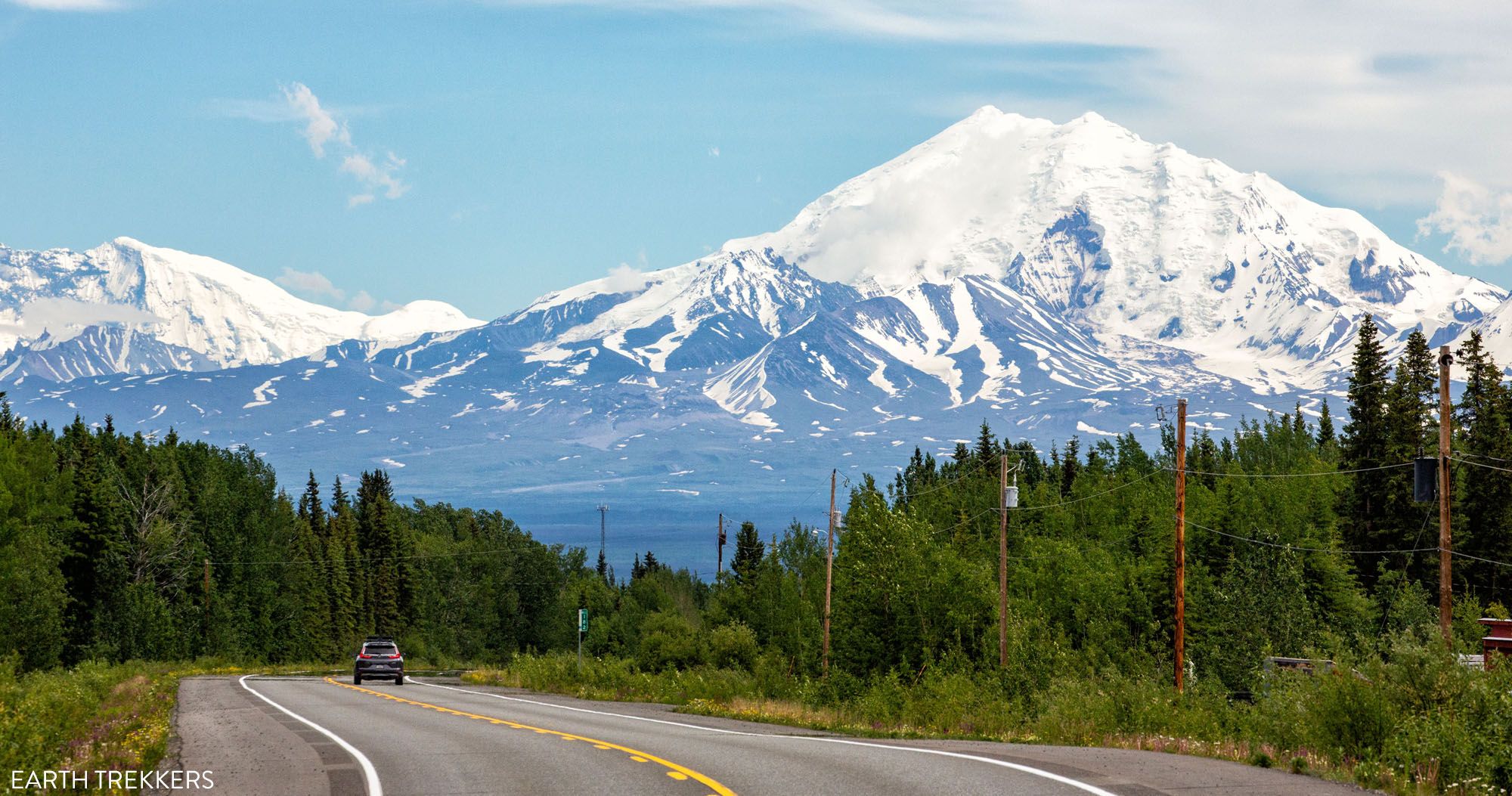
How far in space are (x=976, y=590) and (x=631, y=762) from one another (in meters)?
35.7

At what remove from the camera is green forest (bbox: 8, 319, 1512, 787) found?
23969 millimetres

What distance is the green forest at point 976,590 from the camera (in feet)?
78.6

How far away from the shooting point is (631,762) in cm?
1806

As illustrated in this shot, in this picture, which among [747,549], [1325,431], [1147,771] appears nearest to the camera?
[1147,771]

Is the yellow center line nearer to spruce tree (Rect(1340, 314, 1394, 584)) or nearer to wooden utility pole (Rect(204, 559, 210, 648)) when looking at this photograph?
spruce tree (Rect(1340, 314, 1394, 584))

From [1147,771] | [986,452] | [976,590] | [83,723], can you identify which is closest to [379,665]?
[976,590]

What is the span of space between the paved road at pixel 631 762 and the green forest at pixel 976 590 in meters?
2.46

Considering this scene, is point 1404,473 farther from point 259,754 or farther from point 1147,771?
point 259,754

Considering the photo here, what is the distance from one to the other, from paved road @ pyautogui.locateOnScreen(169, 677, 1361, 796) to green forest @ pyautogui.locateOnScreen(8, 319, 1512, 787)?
2.46 meters

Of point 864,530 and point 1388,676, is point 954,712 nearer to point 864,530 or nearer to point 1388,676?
point 1388,676

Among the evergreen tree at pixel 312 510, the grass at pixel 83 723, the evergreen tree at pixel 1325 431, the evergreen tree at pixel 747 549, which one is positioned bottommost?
the grass at pixel 83 723

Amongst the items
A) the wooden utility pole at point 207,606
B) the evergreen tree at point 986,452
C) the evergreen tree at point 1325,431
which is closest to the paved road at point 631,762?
the wooden utility pole at point 207,606

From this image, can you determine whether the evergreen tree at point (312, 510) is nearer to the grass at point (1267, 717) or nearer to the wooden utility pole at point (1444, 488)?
the grass at point (1267, 717)

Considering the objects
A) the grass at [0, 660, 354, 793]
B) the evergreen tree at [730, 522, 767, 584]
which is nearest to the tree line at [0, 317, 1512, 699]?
the evergreen tree at [730, 522, 767, 584]
